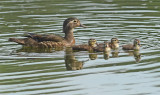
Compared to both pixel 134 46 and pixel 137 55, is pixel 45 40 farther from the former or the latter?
pixel 137 55

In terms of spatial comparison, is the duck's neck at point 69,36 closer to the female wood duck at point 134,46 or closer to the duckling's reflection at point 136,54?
the female wood duck at point 134,46

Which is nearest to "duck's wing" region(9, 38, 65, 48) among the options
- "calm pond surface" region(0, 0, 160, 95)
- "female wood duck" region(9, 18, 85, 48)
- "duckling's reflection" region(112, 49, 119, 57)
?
"female wood duck" region(9, 18, 85, 48)

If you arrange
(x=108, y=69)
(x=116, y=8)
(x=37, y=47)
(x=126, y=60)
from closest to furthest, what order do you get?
(x=108, y=69) → (x=126, y=60) → (x=37, y=47) → (x=116, y=8)

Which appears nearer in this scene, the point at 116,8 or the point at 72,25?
the point at 72,25

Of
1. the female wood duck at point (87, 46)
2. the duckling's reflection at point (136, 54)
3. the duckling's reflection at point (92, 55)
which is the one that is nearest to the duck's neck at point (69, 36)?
the female wood duck at point (87, 46)

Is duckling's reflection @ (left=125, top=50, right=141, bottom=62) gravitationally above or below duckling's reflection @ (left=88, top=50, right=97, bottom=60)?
below

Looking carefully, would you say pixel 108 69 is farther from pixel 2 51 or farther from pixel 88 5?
pixel 88 5

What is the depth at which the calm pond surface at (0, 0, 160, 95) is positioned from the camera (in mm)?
10148

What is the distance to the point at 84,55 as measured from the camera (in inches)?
521

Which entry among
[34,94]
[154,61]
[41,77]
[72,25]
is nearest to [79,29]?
[72,25]

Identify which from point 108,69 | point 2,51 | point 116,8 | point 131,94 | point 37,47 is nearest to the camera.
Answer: point 131,94

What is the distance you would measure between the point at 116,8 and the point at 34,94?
10.9m

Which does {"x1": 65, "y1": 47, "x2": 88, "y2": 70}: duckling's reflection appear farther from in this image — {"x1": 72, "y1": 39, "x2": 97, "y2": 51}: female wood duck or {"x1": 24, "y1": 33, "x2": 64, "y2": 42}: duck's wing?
{"x1": 24, "y1": 33, "x2": 64, "y2": 42}: duck's wing

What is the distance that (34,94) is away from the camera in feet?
31.7
